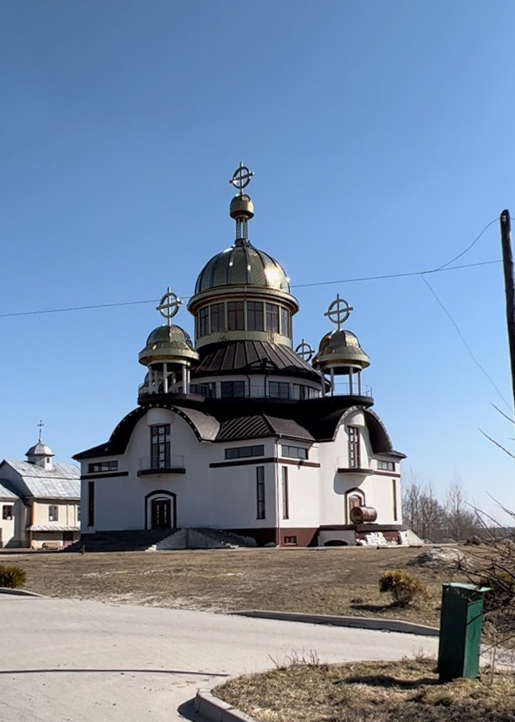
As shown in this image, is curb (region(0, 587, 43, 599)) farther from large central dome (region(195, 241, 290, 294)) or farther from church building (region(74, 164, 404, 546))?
large central dome (region(195, 241, 290, 294))

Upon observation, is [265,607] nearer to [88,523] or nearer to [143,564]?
[143,564]

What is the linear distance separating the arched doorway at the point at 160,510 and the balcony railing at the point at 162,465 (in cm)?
136

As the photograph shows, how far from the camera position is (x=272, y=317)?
49281 mm

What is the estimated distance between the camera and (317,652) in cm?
1062

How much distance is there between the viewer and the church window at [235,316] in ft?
159

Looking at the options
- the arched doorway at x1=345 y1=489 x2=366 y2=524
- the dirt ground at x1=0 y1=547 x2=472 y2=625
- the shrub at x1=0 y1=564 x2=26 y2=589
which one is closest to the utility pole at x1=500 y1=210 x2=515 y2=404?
the dirt ground at x1=0 y1=547 x2=472 y2=625

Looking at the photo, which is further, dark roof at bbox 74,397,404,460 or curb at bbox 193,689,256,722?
dark roof at bbox 74,397,404,460

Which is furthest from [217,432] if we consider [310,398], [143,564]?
[143,564]

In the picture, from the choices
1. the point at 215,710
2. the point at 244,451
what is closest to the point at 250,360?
the point at 244,451

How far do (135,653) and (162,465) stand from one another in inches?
1280

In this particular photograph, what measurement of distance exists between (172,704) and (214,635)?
4.49 m

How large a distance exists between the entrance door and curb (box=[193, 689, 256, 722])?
1395 inches

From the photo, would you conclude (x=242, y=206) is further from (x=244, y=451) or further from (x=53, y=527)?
(x=53, y=527)

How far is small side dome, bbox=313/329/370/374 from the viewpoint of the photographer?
45.6m
